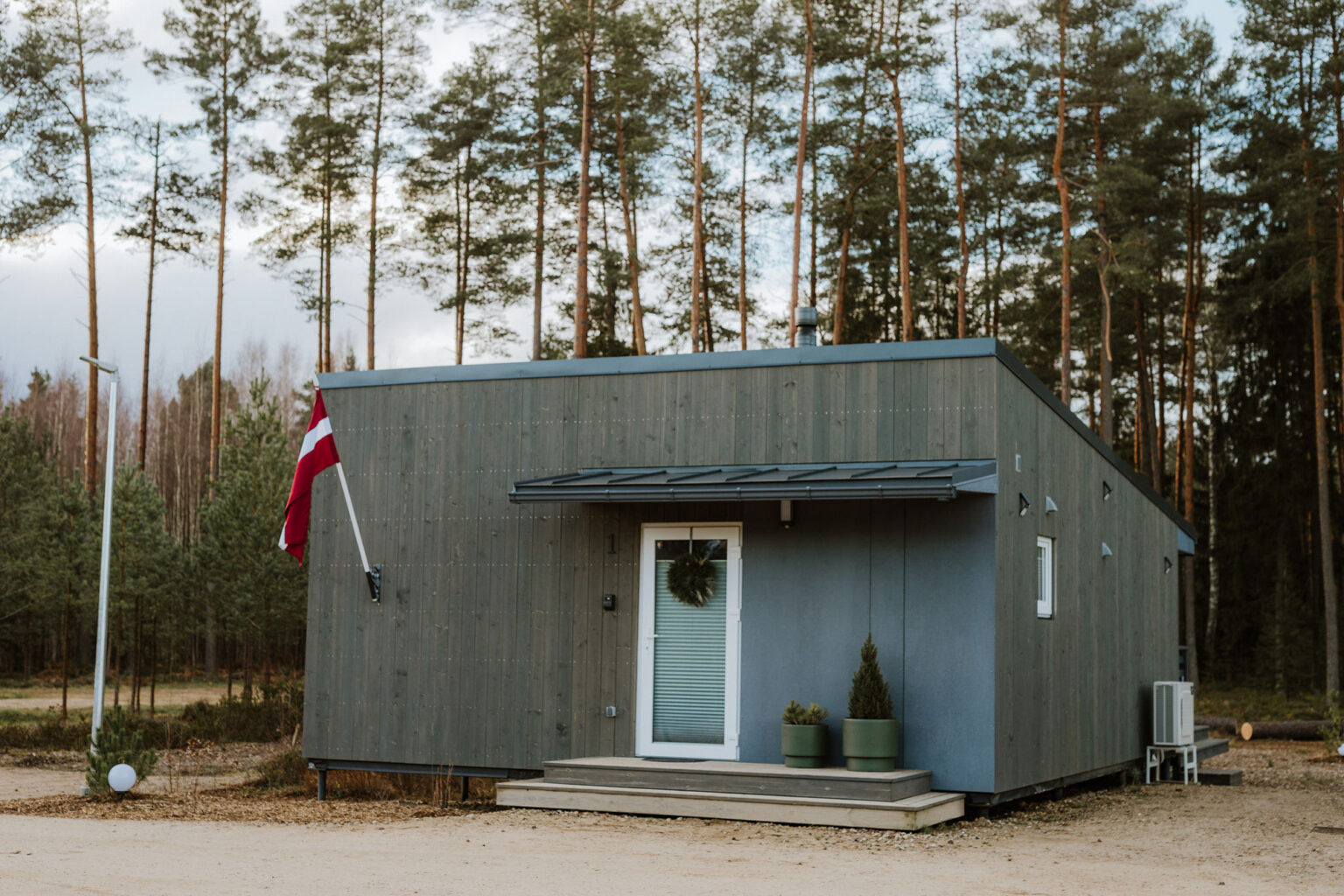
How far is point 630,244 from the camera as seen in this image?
24.3 meters

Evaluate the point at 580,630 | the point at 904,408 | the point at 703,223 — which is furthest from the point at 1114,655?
the point at 703,223

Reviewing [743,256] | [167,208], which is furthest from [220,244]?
[743,256]

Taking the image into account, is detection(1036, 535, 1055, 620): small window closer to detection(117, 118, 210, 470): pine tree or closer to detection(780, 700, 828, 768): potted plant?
detection(780, 700, 828, 768): potted plant

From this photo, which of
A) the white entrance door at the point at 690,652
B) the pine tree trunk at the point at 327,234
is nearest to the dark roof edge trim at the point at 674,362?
the white entrance door at the point at 690,652

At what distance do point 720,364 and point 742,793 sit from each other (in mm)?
3116

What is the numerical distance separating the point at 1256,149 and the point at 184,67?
1998 centimetres

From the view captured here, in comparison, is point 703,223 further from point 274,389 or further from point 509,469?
point 274,389

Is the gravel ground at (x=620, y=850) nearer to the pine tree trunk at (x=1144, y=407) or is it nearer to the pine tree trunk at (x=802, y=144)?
the pine tree trunk at (x=802, y=144)

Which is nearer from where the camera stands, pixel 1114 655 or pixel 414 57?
pixel 1114 655

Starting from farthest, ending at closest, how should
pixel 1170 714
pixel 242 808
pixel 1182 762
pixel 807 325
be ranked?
1. pixel 1182 762
2. pixel 1170 714
3. pixel 807 325
4. pixel 242 808

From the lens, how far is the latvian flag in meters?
10.6

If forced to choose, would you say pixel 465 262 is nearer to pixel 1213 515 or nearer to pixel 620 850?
pixel 1213 515

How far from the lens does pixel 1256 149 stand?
23.5 m

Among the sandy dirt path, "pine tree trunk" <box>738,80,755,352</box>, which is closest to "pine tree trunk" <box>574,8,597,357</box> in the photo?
"pine tree trunk" <box>738,80,755,352</box>
